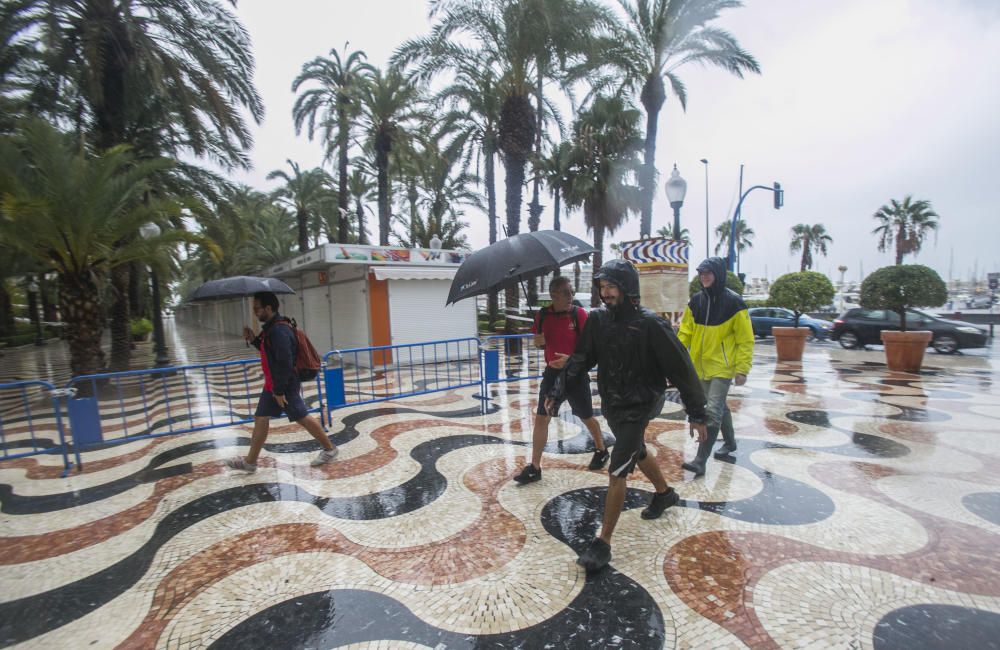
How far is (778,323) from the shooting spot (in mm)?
18531

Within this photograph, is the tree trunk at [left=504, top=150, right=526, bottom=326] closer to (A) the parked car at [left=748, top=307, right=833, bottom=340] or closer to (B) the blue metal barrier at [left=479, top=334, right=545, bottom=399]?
(B) the blue metal barrier at [left=479, top=334, right=545, bottom=399]

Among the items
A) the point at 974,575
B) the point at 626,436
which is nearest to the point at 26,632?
the point at 626,436

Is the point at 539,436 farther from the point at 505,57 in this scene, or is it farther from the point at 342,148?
the point at 342,148

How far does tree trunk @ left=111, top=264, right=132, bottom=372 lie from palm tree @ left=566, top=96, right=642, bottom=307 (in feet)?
56.0

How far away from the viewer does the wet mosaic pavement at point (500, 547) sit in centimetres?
217

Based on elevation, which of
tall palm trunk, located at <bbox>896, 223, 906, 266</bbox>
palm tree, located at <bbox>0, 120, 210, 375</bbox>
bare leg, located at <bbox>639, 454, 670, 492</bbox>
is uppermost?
tall palm trunk, located at <bbox>896, 223, 906, 266</bbox>

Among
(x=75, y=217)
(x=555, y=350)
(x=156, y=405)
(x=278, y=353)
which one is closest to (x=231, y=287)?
(x=156, y=405)

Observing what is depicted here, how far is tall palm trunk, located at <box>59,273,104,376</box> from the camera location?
8.59 metres

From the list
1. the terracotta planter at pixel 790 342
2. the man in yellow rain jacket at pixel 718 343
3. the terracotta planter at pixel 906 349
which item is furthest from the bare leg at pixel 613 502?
the terracotta planter at pixel 790 342

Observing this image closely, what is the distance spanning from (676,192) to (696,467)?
681 cm

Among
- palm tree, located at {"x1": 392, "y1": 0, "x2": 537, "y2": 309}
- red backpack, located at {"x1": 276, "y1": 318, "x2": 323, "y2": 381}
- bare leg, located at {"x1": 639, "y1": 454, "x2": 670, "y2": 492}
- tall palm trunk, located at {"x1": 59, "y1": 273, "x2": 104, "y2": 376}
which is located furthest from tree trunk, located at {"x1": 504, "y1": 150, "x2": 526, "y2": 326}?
bare leg, located at {"x1": 639, "y1": 454, "x2": 670, "y2": 492}

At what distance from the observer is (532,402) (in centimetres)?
685

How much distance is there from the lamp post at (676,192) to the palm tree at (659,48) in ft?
20.7

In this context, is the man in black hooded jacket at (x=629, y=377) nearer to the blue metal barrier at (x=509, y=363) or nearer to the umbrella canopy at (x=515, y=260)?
the umbrella canopy at (x=515, y=260)
